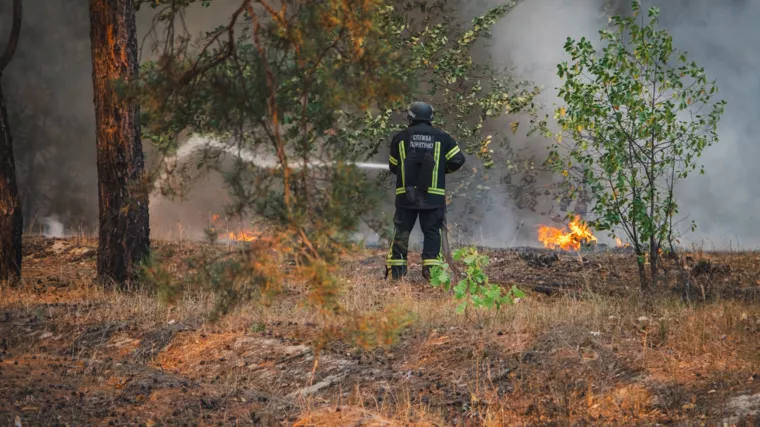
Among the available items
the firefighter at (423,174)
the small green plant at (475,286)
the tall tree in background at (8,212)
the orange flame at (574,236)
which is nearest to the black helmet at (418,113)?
the firefighter at (423,174)

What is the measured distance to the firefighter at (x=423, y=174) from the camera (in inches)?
429

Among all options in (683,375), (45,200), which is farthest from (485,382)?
(45,200)

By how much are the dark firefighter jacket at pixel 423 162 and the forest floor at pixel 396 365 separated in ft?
4.50

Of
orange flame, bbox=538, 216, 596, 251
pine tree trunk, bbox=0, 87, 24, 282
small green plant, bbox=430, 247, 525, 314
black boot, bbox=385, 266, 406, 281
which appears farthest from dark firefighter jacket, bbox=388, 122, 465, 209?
pine tree trunk, bbox=0, 87, 24, 282

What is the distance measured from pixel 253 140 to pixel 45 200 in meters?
19.3

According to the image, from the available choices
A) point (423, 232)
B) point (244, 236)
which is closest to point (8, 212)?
point (423, 232)

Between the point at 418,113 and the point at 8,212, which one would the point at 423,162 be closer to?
the point at 418,113

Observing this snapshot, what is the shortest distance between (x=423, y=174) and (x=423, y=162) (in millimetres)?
160

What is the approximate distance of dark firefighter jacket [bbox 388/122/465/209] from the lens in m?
10.9

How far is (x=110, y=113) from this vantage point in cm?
1090

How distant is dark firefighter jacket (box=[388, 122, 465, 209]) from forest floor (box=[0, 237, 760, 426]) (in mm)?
1371

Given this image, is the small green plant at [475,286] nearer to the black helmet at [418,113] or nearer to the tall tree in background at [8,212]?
the black helmet at [418,113]

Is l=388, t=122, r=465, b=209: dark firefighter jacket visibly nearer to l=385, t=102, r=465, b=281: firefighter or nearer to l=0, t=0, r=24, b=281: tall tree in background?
l=385, t=102, r=465, b=281: firefighter

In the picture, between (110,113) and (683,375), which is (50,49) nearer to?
(110,113)
